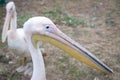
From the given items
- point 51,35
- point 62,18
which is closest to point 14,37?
point 51,35

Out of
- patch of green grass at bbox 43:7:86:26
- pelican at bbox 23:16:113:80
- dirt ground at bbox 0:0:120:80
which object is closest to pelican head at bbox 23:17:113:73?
pelican at bbox 23:16:113:80

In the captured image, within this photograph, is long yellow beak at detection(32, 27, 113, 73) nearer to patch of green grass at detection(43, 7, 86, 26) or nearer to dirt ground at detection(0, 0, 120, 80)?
dirt ground at detection(0, 0, 120, 80)

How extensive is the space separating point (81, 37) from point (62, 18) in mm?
760

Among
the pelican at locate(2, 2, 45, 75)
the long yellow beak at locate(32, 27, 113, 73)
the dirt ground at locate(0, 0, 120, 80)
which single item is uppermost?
the long yellow beak at locate(32, 27, 113, 73)

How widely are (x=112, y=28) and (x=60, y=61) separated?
1432 millimetres

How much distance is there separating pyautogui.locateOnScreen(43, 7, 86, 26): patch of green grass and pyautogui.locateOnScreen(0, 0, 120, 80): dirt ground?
0.06 meters

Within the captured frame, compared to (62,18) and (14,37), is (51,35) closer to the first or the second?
(14,37)

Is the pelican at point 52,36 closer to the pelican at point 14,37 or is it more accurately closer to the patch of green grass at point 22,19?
the pelican at point 14,37

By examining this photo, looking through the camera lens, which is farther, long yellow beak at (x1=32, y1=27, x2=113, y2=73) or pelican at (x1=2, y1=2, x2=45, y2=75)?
pelican at (x1=2, y1=2, x2=45, y2=75)

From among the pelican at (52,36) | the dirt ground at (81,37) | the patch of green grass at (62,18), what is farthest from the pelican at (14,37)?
the patch of green grass at (62,18)

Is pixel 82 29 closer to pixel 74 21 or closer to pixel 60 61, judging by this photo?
pixel 74 21

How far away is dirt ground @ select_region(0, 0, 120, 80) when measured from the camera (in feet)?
14.9

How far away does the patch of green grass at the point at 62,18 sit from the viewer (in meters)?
5.86

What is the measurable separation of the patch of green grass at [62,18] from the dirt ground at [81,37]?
6cm
